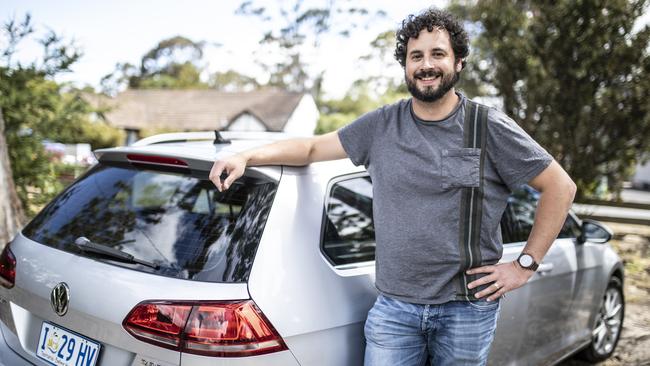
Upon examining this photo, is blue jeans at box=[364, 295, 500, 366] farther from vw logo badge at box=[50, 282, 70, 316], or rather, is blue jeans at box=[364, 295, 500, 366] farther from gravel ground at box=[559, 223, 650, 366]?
gravel ground at box=[559, 223, 650, 366]

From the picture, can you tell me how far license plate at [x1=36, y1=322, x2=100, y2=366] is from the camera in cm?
218

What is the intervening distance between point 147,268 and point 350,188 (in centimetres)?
102

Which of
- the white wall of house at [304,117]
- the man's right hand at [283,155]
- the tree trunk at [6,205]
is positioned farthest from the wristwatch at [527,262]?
the white wall of house at [304,117]

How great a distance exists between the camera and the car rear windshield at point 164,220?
2.15 metres

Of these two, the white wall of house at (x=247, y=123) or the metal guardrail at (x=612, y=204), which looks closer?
the metal guardrail at (x=612, y=204)

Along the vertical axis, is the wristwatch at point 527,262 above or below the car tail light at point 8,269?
above

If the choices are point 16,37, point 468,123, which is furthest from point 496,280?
point 16,37

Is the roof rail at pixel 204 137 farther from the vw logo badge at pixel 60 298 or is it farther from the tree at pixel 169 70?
the tree at pixel 169 70

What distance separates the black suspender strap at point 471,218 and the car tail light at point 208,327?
2.61 feet

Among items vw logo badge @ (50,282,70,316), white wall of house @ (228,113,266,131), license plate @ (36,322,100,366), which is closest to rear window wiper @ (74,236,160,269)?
vw logo badge @ (50,282,70,316)

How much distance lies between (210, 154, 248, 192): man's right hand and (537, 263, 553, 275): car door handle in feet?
6.35

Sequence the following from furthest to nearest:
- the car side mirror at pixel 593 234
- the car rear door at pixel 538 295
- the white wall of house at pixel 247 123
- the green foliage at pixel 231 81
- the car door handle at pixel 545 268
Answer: the green foliage at pixel 231 81, the white wall of house at pixel 247 123, the car side mirror at pixel 593 234, the car door handle at pixel 545 268, the car rear door at pixel 538 295

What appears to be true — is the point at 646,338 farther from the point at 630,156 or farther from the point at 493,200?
the point at 630,156

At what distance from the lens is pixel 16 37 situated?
7230 mm
